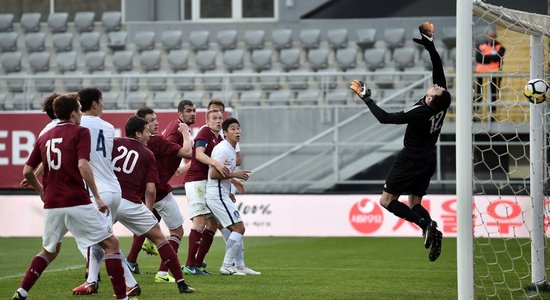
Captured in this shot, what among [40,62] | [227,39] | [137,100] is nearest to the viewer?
[137,100]

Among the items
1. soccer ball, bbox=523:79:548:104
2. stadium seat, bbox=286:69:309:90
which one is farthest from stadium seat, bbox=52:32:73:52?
soccer ball, bbox=523:79:548:104

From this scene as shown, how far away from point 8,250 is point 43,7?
513 inches

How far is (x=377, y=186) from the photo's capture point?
20750 millimetres


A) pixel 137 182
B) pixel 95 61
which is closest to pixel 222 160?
pixel 137 182

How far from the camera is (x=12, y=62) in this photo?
2581cm

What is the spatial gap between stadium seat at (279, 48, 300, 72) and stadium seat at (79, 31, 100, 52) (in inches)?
196

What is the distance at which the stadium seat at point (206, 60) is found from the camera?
24.5 meters

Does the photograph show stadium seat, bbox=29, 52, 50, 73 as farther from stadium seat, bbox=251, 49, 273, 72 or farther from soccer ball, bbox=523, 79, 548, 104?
soccer ball, bbox=523, 79, 548, 104

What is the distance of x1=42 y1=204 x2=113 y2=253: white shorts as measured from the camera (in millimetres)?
7930

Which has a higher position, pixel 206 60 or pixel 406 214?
pixel 206 60

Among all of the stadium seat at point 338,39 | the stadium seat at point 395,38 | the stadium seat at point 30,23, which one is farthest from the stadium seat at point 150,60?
the stadium seat at point 395,38

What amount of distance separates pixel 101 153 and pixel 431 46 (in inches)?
128

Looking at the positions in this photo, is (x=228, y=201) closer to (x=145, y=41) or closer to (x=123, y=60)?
(x=123, y=60)

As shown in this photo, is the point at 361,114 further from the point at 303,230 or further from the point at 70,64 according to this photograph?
the point at 70,64
